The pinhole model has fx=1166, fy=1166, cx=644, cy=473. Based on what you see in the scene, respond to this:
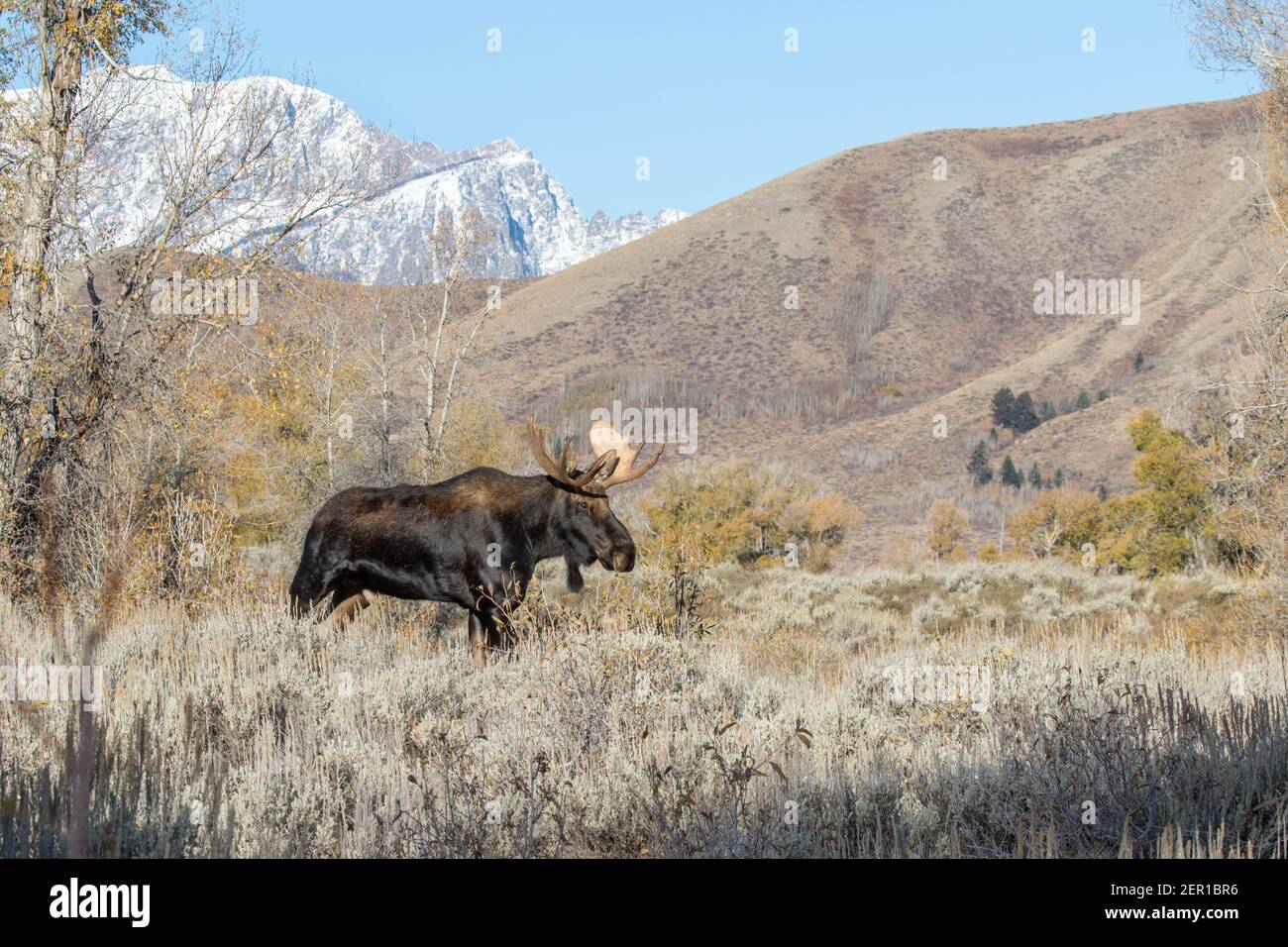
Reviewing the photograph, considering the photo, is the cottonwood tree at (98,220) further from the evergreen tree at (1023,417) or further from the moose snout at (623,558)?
the evergreen tree at (1023,417)

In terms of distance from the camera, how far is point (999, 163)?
318 feet

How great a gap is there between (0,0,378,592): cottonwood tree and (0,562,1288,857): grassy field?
2617 millimetres

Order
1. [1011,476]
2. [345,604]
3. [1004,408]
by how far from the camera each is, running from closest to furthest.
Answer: [345,604]
[1011,476]
[1004,408]

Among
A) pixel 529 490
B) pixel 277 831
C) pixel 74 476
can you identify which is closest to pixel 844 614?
pixel 529 490

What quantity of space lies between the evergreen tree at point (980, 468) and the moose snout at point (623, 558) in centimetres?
4778

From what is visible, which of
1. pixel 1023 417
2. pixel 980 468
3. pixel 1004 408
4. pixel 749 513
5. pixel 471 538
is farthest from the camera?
pixel 1004 408

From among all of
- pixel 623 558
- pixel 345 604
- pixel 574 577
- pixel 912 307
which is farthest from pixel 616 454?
pixel 912 307

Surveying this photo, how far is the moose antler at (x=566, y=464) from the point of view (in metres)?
8.58

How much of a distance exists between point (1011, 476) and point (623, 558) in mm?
46567

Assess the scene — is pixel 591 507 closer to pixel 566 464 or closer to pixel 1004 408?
pixel 566 464

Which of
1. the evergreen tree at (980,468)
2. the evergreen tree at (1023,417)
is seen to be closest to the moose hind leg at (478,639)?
the evergreen tree at (980,468)

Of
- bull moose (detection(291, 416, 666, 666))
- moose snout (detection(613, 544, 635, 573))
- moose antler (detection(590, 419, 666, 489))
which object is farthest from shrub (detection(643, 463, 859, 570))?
moose snout (detection(613, 544, 635, 573))

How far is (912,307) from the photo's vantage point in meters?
81.1

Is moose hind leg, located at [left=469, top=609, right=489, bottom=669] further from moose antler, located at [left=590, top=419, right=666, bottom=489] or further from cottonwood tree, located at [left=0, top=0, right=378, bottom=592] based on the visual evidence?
cottonwood tree, located at [left=0, top=0, right=378, bottom=592]
